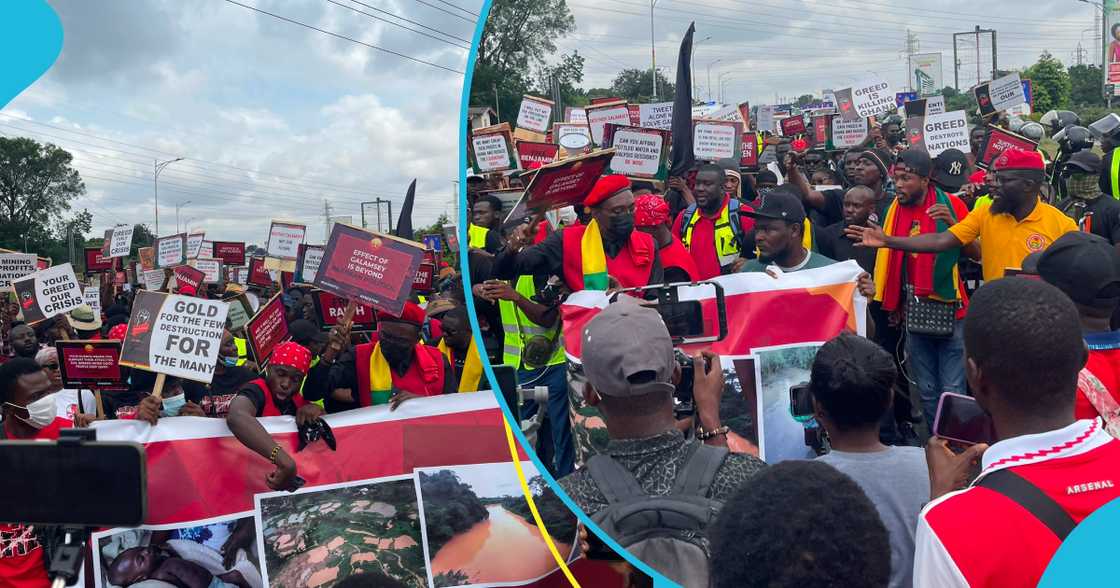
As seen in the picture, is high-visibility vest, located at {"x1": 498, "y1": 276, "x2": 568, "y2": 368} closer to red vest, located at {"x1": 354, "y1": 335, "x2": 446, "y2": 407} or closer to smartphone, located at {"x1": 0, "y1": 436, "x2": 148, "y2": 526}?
smartphone, located at {"x1": 0, "y1": 436, "x2": 148, "y2": 526}

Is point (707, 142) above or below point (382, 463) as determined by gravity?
above

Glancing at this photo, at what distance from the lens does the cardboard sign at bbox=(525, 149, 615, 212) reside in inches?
73.0

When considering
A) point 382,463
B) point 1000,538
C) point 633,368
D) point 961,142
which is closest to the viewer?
point 1000,538

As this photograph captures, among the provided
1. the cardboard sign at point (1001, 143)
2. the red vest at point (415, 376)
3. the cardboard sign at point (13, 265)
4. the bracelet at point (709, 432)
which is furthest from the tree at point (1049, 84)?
the cardboard sign at point (13, 265)

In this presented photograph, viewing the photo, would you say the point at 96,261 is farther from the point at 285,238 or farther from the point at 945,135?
the point at 945,135

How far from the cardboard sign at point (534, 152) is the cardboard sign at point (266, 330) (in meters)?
3.19

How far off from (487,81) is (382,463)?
2733 millimetres

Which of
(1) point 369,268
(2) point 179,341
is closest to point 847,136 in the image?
(1) point 369,268

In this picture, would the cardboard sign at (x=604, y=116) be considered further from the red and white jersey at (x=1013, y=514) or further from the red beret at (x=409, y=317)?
the red beret at (x=409, y=317)

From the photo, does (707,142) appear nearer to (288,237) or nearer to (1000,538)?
(1000,538)

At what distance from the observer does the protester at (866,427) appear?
2.13m

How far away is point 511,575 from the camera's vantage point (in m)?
3.64

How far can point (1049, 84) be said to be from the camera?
4.56 meters

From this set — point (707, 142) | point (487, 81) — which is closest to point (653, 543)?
point (487, 81)
